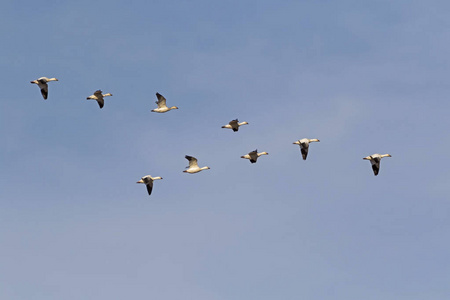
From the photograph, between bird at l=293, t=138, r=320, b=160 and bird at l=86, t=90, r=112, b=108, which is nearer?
bird at l=293, t=138, r=320, b=160

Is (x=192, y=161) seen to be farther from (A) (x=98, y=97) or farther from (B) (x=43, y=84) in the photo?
(B) (x=43, y=84)

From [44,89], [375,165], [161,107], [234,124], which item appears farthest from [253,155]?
[44,89]

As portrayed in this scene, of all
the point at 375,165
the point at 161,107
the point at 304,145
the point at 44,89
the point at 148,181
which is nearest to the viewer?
the point at 148,181

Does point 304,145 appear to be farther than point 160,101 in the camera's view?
No

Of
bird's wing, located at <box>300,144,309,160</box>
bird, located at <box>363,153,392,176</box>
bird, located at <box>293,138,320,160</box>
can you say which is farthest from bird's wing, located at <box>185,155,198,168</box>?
bird, located at <box>363,153,392,176</box>

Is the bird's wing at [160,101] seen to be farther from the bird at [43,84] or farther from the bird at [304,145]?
the bird at [304,145]

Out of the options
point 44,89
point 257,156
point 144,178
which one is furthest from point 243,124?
point 44,89

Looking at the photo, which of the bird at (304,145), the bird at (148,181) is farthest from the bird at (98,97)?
the bird at (304,145)

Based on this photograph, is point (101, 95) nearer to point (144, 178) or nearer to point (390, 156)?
point (144, 178)

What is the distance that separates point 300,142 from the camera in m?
90.2

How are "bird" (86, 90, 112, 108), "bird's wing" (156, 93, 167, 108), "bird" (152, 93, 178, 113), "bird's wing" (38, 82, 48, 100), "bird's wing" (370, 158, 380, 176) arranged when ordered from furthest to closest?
"bird" (86, 90, 112, 108) → "bird" (152, 93, 178, 113) → "bird's wing" (156, 93, 167, 108) → "bird's wing" (370, 158, 380, 176) → "bird's wing" (38, 82, 48, 100)

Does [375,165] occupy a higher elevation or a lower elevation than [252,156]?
lower

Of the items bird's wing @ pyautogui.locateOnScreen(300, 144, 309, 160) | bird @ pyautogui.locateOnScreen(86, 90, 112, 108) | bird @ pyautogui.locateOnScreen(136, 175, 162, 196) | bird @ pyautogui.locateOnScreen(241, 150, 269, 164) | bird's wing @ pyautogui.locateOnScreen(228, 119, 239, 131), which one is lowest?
bird @ pyautogui.locateOnScreen(136, 175, 162, 196)

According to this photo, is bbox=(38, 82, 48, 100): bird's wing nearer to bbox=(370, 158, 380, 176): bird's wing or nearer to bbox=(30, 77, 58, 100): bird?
bbox=(30, 77, 58, 100): bird
